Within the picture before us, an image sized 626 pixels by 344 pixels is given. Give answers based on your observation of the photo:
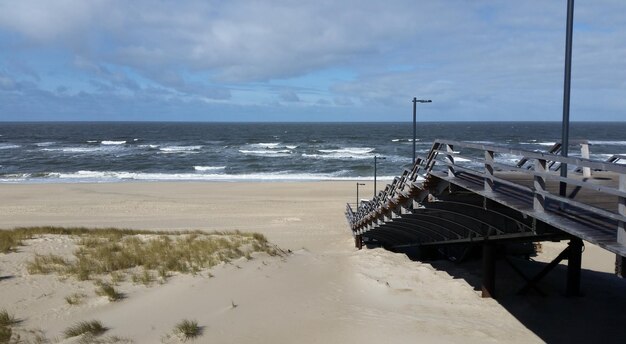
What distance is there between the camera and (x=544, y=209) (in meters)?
5.80

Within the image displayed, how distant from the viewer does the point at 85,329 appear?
284 inches

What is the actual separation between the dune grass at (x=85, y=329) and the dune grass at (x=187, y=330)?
1.07 meters

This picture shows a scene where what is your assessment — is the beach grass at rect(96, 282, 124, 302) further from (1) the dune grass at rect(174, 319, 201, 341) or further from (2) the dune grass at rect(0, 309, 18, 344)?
(1) the dune grass at rect(174, 319, 201, 341)

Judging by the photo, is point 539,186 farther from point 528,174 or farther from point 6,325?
point 6,325

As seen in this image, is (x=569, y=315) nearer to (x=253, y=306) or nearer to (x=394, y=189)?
(x=394, y=189)

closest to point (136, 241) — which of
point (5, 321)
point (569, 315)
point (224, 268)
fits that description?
point (224, 268)

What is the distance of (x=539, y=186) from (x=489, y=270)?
16.0 ft

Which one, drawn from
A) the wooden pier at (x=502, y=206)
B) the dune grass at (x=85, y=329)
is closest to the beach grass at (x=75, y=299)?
the dune grass at (x=85, y=329)

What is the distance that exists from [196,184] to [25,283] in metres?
26.9

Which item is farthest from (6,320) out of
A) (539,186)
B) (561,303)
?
(561,303)

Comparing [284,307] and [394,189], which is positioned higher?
[394,189]

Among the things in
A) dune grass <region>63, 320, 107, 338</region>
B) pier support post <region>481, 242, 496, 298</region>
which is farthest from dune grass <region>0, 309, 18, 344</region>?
pier support post <region>481, 242, 496, 298</region>

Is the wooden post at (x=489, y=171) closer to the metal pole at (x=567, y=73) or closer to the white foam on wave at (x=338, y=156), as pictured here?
the metal pole at (x=567, y=73)

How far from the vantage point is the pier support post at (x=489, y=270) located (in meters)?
10.0
